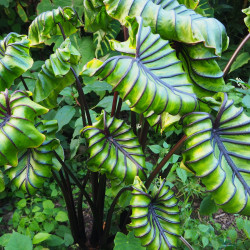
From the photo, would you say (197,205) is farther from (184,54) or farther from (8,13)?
(8,13)

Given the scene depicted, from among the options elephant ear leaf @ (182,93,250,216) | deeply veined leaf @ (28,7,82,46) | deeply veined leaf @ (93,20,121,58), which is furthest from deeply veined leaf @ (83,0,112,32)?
elephant ear leaf @ (182,93,250,216)

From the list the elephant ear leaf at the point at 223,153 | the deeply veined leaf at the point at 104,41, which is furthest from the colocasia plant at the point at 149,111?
the deeply veined leaf at the point at 104,41

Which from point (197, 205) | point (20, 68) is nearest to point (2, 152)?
point (20, 68)

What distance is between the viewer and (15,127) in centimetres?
74

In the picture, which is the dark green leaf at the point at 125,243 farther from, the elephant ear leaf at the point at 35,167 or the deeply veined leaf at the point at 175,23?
the deeply veined leaf at the point at 175,23

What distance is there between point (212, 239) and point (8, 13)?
1934 millimetres

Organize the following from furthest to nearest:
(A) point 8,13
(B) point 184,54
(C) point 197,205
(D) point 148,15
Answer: (A) point 8,13 < (C) point 197,205 < (B) point 184,54 < (D) point 148,15

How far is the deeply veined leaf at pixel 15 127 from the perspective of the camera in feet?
2.42

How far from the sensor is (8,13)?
210 cm

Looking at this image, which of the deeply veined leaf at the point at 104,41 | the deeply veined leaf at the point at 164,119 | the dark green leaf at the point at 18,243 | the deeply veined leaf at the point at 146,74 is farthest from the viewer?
the deeply veined leaf at the point at 104,41

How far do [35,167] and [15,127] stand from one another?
0.19 m

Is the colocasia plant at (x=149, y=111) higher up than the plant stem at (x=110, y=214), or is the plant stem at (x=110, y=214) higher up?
the colocasia plant at (x=149, y=111)

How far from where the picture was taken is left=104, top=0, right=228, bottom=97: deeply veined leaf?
0.82m

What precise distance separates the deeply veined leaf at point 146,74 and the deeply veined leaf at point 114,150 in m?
0.18
